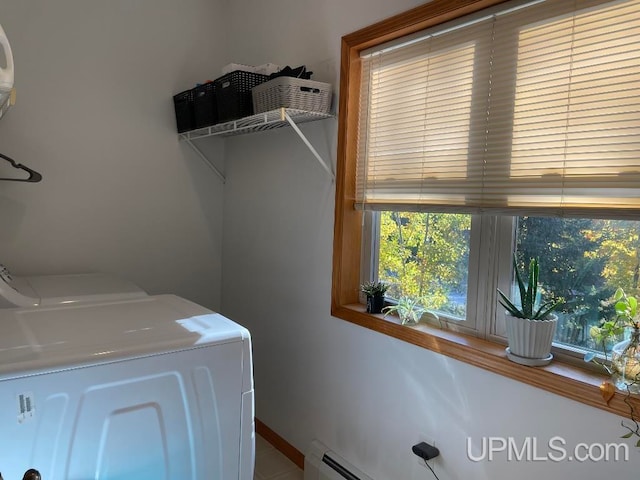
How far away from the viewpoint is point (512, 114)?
1.40 meters

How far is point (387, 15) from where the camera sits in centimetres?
170

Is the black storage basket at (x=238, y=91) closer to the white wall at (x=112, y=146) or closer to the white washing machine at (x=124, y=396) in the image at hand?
the white wall at (x=112, y=146)

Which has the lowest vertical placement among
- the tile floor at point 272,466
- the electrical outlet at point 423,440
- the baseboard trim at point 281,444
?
the tile floor at point 272,466

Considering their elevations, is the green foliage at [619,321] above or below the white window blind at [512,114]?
below

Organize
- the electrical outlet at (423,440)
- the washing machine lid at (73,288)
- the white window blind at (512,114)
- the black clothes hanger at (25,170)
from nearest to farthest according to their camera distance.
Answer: the white window blind at (512,114)
the electrical outlet at (423,440)
the washing machine lid at (73,288)
the black clothes hanger at (25,170)

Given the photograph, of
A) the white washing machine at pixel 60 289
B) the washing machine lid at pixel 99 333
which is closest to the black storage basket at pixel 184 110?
the white washing machine at pixel 60 289

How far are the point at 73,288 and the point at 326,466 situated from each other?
48.7 inches

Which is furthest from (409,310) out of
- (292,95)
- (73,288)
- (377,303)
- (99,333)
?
(73,288)

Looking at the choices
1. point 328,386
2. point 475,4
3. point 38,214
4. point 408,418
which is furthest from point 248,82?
point 408,418

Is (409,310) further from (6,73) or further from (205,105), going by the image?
(6,73)

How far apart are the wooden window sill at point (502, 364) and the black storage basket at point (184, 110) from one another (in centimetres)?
130

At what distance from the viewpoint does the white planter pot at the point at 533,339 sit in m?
1.29

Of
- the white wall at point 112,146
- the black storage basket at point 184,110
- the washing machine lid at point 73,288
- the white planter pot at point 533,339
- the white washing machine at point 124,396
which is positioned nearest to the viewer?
the white washing machine at point 124,396

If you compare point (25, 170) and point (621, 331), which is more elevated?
point (25, 170)
